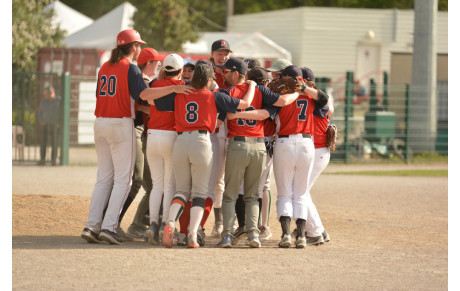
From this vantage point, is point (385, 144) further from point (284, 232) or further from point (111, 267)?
point (111, 267)

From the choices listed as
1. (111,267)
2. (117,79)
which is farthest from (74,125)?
(111,267)

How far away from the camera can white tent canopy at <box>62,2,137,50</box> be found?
90.7 ft

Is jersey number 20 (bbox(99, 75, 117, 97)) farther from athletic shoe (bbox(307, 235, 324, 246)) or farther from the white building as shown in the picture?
the white building

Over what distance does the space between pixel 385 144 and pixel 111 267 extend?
15871 millimetres

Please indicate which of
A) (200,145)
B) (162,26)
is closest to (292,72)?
(200,145)

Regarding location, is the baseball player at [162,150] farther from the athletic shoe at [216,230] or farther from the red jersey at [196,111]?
the athletic shoe at [216,230]

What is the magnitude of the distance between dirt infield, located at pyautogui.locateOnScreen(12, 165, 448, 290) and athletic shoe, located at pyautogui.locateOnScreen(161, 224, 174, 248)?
0.11 meters

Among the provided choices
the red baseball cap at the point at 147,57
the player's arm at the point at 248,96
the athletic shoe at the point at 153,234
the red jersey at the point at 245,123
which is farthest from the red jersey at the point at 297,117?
the athletic shoe at the point at 153,234

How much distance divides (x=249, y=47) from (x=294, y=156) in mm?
21180

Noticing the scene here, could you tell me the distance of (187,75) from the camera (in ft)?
31.2

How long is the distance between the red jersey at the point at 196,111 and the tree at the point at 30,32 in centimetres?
1940

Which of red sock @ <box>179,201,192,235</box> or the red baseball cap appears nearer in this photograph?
red sock @ <box>179,201,192,235</box>

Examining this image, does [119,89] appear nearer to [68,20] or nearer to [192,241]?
[192,241]

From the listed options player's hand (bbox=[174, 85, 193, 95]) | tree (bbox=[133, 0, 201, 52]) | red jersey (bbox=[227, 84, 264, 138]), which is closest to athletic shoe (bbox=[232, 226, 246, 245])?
red jersey (bbox=[227, 84, 264, 138])
